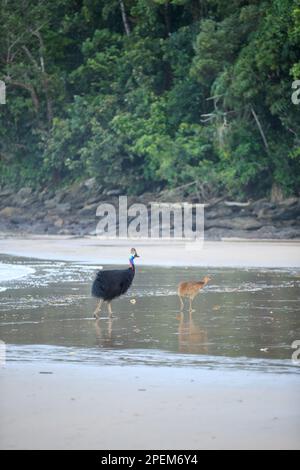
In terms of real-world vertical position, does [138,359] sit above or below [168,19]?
below

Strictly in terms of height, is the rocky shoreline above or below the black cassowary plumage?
above

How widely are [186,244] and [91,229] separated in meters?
8.90

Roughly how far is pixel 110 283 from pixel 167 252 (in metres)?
15.1

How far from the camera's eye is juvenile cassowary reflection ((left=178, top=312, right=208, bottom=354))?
11.8 meters

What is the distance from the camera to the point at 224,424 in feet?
26.2

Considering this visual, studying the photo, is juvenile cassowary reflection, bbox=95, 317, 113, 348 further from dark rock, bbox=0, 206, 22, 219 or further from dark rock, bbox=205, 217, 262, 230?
dark rock, bbox=0, 206, 22, 219

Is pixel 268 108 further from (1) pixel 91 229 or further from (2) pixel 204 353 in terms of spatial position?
(2) pixel 204 353

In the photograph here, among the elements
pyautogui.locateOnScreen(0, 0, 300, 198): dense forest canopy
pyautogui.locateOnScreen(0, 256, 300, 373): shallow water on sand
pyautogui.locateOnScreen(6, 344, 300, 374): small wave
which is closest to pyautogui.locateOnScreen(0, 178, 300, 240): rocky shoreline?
pyautogui.locateOnScreen(0, 0, 300, 198): dense forest canopy

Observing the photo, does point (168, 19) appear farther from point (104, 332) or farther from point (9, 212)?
point (104, 332)

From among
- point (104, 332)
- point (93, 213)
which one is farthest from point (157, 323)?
point (93, 213)

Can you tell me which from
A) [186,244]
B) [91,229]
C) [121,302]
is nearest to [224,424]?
[121,302]

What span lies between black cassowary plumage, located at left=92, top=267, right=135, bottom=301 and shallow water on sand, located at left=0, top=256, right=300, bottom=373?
31 centimetres

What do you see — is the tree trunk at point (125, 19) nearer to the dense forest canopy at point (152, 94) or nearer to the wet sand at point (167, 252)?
the dense forest canopy at point (152, 94)

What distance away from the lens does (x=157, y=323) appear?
1410cm
